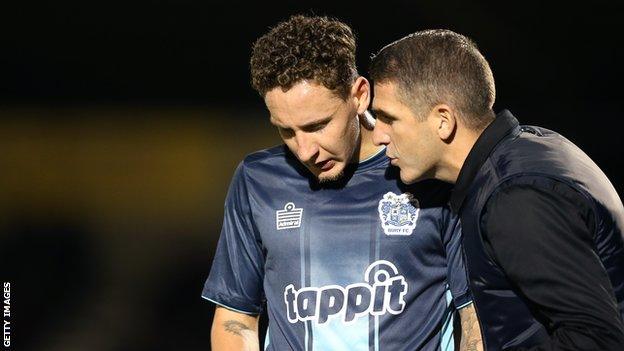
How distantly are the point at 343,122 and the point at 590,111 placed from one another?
3761 mm

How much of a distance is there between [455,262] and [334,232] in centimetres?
32

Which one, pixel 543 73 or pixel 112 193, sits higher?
pixel 543 73

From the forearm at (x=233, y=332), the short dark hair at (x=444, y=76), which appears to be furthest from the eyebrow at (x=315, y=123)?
the forearm at (x=233, y=332)

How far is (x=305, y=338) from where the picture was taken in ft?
7.97

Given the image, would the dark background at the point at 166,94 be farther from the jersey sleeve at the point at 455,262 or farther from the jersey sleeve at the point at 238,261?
the jersey sleeve at the point at 455,262

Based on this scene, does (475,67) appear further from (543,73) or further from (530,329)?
(543,73)

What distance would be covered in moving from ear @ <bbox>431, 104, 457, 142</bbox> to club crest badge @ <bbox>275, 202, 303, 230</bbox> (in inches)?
20.5

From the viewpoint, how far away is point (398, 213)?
2436mm

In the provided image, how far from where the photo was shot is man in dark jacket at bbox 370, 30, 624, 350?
1758 mm

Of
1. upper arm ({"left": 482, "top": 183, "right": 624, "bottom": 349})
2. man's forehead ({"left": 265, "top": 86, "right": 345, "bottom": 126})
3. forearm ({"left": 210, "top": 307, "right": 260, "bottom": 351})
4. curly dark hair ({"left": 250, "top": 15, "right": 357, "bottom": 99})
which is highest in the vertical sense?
curly dark hair ({"left": 250, "top": 15, "right": 357, "bottom": 99})

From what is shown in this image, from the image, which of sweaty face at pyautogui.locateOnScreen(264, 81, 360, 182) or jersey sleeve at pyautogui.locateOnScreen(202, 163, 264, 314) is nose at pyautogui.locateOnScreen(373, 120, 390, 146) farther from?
jersey sleeve at pyautogui.locateOnScreen(202, 163, 264, 314)

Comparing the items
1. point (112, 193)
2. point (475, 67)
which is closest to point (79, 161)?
point (112, 193)

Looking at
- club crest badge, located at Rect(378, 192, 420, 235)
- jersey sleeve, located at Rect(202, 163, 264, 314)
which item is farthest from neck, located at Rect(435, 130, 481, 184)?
jersey sleeve, located at Rect(202, 163, 264, 314)

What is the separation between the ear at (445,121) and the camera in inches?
83.4
